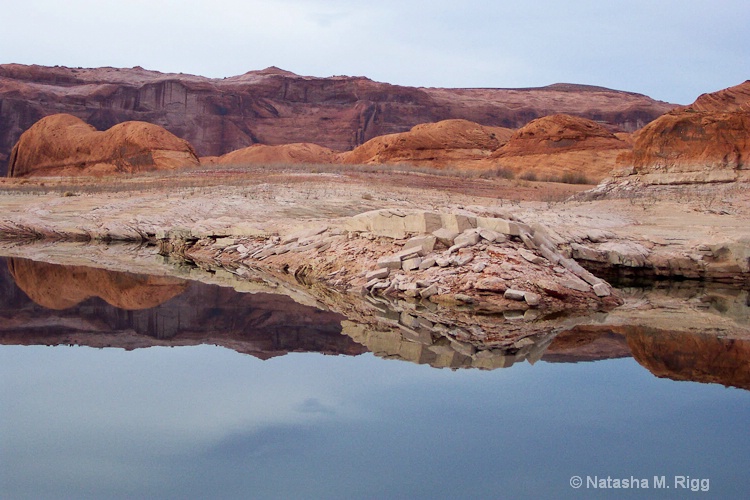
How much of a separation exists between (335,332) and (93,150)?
3846 centimetres

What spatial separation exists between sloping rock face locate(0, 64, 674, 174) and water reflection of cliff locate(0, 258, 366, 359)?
62.4 metres

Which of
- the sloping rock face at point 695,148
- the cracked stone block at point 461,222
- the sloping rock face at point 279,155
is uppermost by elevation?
the sloping rock face at point 695,148

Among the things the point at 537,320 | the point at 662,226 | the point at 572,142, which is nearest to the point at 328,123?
the point at 572,142

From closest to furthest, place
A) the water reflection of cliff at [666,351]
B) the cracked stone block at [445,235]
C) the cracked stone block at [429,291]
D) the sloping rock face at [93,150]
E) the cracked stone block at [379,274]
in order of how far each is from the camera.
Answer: the water reflection of cliff at [666,351] → the cracked stone block at [429,291] → the cracked stone block at [379,274] → the cracked stone block at [445,235] → the sloping rock face at [93,150]

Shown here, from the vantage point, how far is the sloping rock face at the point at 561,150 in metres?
39.0

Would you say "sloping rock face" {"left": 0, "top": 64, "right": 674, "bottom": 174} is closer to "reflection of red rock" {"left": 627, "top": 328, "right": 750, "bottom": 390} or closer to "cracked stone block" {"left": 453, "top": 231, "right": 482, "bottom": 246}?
"cracked stone block" {"left": 453, "top": 231, "right": 482, "bottom": 246}

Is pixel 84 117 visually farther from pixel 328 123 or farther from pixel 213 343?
pixel 213 343

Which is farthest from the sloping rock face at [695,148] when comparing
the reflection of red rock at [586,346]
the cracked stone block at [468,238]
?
the reflection of red rock at [586,346]

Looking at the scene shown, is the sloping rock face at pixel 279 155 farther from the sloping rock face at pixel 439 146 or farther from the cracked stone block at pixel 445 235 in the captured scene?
the cracked stone block at pixel 445 235

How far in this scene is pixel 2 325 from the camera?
27.5 feet

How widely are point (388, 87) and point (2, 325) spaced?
74.8m

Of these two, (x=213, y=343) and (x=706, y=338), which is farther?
(x=706, y=338)

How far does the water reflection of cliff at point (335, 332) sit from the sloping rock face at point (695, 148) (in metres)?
15.5

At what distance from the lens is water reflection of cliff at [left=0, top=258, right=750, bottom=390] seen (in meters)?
7.16
